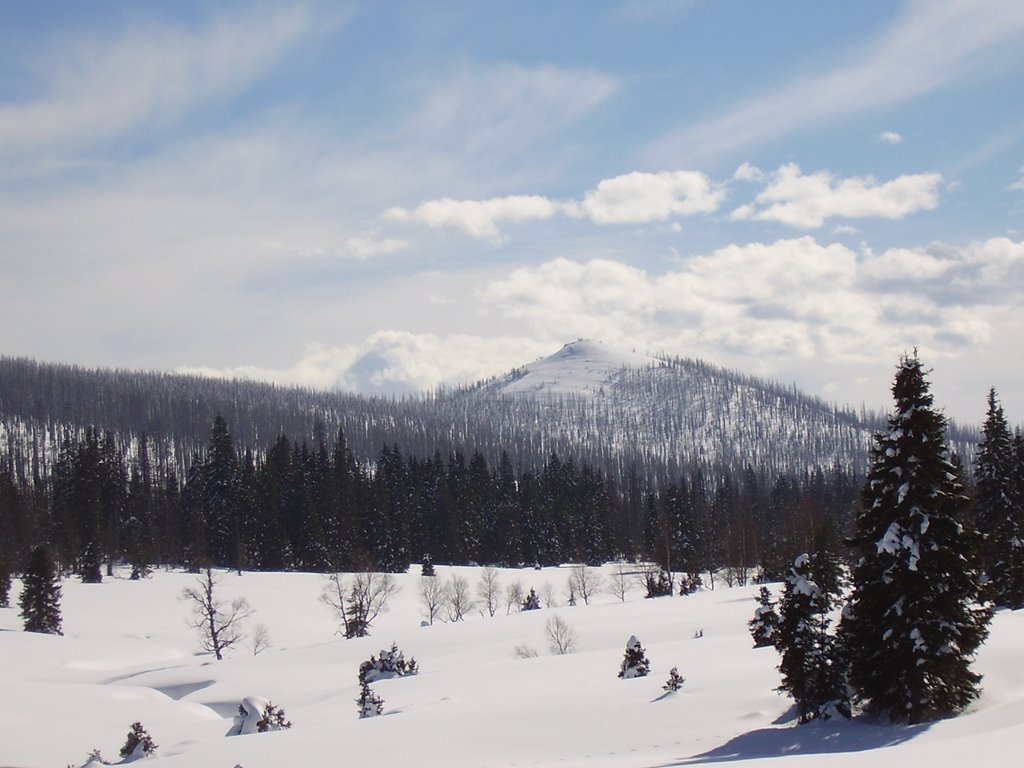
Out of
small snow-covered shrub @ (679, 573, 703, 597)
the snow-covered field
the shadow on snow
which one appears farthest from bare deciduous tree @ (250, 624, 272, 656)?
the shadow on snow

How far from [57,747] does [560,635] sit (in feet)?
79.3

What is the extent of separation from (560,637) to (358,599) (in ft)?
88.9

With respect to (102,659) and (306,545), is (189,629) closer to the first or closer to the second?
(102,659)

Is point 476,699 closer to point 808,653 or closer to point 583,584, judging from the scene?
point 808,653

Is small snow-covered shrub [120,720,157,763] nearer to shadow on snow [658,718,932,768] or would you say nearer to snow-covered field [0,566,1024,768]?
snow-covered field [0,566,1024,768]

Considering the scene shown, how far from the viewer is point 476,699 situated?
2897 cm

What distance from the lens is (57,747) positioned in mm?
30891

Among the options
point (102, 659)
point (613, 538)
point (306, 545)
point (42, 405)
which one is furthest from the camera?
point (42, 405)

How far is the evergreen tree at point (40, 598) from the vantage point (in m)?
55.3

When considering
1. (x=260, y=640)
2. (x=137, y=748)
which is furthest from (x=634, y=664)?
(x=260, y=640)

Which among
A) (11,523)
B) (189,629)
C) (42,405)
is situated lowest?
(189,629)

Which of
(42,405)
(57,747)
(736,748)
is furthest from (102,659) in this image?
(42,405)

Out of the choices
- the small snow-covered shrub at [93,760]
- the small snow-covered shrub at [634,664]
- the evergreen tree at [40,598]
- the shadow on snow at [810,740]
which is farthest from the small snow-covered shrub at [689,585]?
the small snow-covered shrub at [93,760]

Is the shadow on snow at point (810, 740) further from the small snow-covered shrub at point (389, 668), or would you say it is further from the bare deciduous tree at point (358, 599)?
the bare deciduous tree at point (358, 599)
